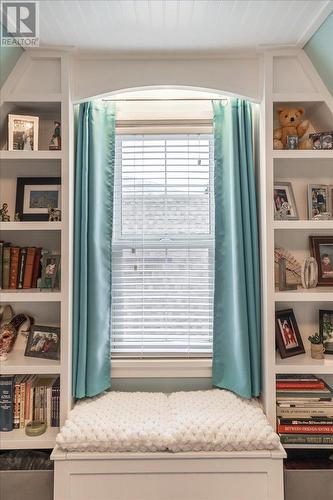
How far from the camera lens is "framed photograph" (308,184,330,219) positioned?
6.70ft

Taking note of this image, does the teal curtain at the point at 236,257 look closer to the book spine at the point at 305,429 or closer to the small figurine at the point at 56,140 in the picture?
the book spine at the point at 305,429

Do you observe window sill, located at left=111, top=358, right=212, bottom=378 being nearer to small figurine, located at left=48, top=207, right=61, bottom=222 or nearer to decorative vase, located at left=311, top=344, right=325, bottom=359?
decorative vase, located at left=311, top=344, right=325, bottom=359

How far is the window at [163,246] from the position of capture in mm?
2191

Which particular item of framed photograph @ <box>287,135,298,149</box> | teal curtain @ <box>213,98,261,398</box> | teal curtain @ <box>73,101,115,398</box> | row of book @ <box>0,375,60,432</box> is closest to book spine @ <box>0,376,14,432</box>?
row of book @ <box>0,375,60,432</box>

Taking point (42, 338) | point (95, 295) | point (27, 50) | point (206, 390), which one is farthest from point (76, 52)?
point (206, 390)

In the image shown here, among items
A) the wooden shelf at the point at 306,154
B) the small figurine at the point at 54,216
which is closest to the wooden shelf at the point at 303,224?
the wooden shelf at the point at 306,154

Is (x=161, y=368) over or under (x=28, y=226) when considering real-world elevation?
under

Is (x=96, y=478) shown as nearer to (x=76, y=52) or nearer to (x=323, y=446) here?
(x=323, y=446)

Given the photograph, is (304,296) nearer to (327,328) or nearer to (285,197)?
(327,328)

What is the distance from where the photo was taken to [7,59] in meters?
1.81

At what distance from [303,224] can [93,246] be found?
116 cm

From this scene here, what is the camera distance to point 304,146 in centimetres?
201

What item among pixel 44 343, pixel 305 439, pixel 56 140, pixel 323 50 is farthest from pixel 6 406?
pixel 323 50

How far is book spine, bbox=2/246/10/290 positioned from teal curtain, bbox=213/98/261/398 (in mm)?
1188
